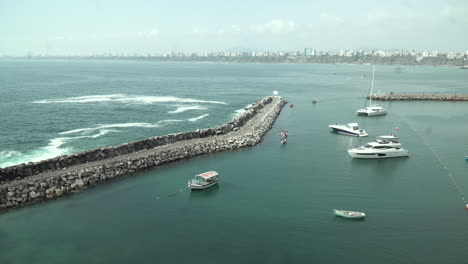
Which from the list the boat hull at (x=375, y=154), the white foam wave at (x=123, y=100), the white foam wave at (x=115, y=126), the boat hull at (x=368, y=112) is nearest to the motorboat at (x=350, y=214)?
the boat hull at (x=375, y=154)

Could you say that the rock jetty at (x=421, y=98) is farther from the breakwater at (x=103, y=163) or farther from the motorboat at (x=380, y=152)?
the breakwater at (x=103, y=163)

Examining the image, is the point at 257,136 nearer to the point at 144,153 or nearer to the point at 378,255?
the point at 144,153

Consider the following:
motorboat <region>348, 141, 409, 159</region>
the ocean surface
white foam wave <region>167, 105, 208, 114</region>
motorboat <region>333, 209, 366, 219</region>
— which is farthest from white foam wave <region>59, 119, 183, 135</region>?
motorboat <region>333, 209, 366, 219</region>

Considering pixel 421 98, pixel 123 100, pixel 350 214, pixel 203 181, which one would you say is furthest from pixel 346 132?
pixel 123 100

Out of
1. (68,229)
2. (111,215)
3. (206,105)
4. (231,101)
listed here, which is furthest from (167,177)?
(231,101)

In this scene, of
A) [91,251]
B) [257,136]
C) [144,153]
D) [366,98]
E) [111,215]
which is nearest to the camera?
[91,251]

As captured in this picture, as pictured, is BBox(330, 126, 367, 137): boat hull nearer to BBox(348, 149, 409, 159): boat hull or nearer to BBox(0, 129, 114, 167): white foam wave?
BBox(348, 149, 409, 159): boat hull
